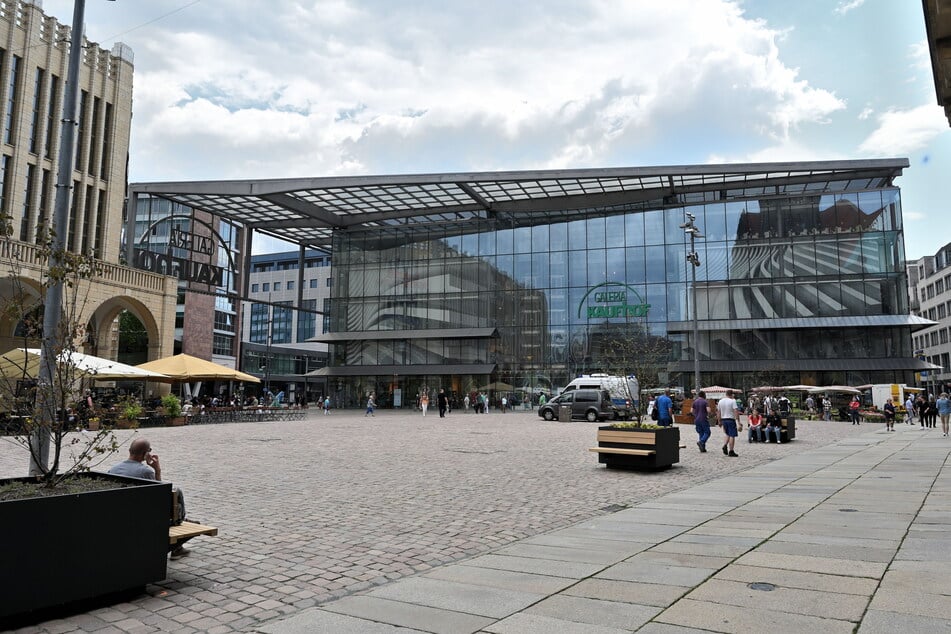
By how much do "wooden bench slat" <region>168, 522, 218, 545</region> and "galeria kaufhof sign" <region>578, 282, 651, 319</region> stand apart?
159 feet

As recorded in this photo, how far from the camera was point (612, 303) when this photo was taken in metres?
53.1

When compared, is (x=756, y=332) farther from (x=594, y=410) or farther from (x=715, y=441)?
(x=715, y=441)

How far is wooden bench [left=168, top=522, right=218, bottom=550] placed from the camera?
5742mm

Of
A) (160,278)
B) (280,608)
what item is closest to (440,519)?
(280,608)

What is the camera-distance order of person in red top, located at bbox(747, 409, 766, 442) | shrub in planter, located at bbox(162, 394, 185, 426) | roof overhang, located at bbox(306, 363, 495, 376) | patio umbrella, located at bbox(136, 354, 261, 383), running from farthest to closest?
roof overhang, located at bbox(306, 363, 495, 376) → shrub in planter, located at bbox(162, 394, 185, 426) → patio umbrella, located at bbox(136, 354, 261, 383) → person in red top, located at bbox(747, 409, 766, 442)

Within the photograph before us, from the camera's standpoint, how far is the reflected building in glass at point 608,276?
48531mm

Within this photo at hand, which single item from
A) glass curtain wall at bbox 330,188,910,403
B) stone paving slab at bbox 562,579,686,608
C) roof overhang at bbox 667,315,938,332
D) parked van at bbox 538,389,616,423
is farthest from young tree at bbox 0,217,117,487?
roof overhang at bbox 667,315,938,332

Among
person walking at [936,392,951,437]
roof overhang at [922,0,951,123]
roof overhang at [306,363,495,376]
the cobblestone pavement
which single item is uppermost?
roof overhang at [922,0,951,123]

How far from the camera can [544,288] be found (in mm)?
55125

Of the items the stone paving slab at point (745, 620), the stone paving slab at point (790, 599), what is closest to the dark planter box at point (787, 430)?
the stone paving slab at point (790, 599)

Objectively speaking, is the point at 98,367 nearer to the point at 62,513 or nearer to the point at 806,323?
the point at 62,513

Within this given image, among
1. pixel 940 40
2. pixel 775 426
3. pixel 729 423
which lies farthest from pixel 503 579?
pixel 775 426

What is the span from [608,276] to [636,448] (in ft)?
133

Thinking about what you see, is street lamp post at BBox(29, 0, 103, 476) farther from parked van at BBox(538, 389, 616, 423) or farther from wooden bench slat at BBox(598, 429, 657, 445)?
parked van at BBox(538, 389, 616, 423)
